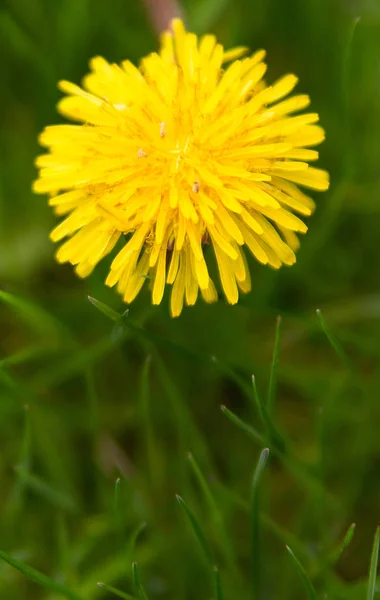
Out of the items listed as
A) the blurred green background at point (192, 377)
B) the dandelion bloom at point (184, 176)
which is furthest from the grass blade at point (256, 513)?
the dandelion bloom at point (184, 176)

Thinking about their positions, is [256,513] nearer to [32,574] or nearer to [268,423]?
[268,423]

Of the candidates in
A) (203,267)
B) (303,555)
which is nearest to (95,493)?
(303,555)

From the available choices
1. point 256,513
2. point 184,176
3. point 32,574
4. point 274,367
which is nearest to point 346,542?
point 256,513

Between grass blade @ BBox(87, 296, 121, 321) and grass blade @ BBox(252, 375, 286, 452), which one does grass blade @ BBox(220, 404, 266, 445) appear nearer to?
grass blade @ BBox(252, 375, 286, 452)

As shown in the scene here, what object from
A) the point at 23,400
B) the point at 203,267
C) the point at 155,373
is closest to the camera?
the point at 203,267

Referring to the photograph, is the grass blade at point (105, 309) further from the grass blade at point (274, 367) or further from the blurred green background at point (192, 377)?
the grass blade at point (274, 367)

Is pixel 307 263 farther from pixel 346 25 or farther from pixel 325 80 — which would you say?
pixel 346 25
